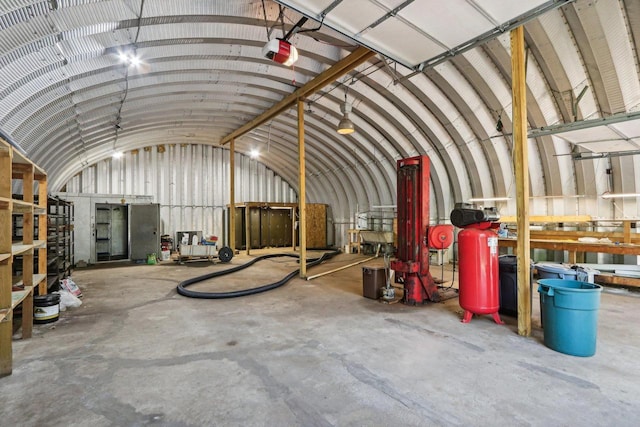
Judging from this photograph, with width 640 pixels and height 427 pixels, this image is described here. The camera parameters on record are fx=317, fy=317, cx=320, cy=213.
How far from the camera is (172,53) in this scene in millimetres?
6242

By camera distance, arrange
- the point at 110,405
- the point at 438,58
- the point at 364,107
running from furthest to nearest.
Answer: the point at 364,107 → the point at 438,58 → the point at 110,405

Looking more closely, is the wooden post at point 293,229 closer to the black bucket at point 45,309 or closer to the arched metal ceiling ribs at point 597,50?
the black bucket at point 45,309

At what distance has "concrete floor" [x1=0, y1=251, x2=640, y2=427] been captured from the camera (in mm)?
2252

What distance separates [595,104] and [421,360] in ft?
21.7

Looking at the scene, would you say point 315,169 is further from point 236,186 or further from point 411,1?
point 411,1

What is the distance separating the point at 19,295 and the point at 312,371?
315cm

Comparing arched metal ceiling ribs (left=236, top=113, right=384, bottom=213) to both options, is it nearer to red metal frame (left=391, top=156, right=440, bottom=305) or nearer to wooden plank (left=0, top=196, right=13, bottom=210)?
red metal frame (left=391, top=156, right=440, bottom=305)

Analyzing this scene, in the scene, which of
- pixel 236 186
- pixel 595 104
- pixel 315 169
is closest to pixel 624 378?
pixel 595 104

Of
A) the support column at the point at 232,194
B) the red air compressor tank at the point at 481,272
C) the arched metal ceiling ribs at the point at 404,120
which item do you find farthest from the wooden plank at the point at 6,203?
the support column at the point at 232,194

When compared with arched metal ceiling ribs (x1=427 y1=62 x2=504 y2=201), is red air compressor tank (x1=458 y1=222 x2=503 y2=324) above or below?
below

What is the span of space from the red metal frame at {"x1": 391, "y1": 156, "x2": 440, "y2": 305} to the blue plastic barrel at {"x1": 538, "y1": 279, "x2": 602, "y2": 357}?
6.46 ft

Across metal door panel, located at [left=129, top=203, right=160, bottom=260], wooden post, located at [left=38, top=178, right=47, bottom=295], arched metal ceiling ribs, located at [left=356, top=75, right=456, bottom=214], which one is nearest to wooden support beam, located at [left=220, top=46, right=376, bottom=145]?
arched metal ceiling ribs, located at [left=356, top=75, right=456, bottom=214]

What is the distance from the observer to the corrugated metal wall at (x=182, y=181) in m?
12.7

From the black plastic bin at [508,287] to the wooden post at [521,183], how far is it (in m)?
0.69
